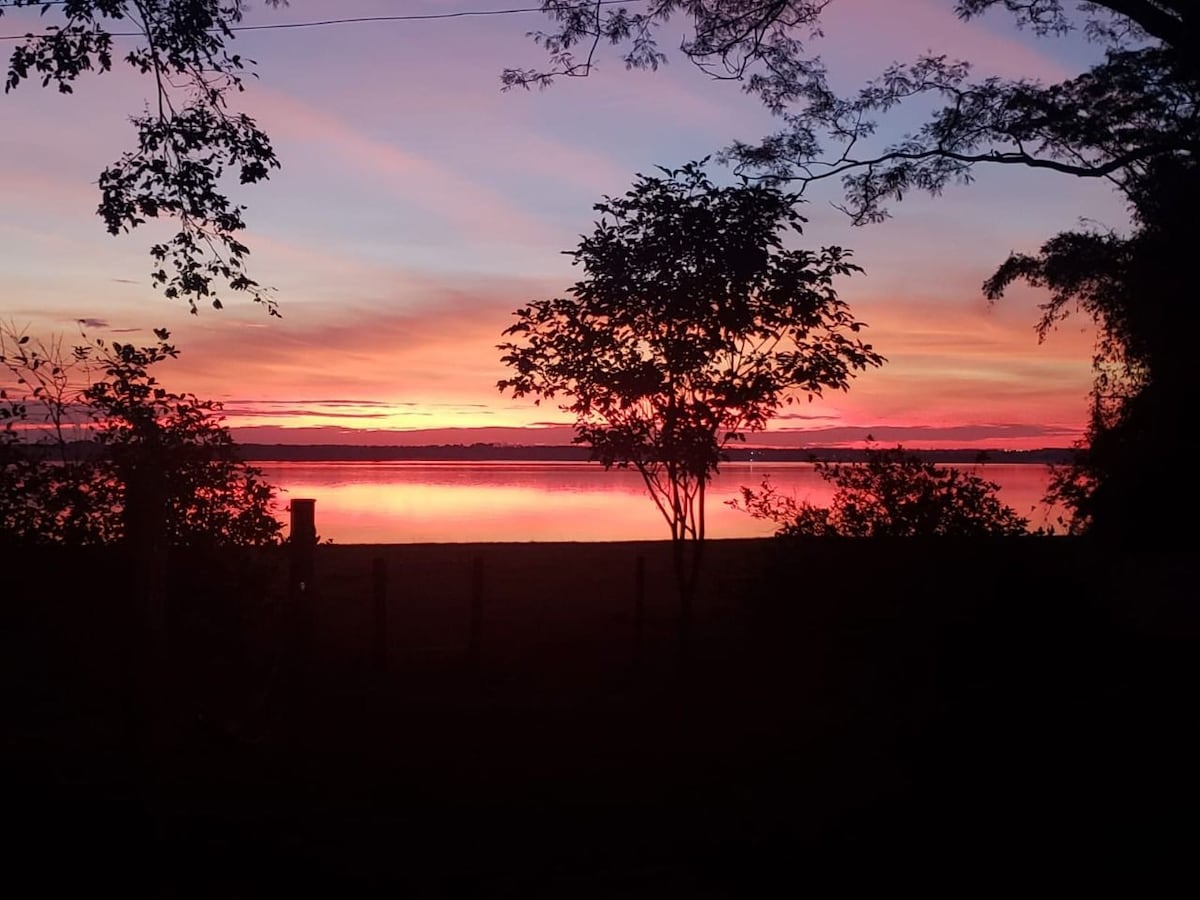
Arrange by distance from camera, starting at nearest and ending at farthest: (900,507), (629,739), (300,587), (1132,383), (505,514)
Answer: (629,739) → (300,587) → (900,507) → (1132,383) → (505,514)

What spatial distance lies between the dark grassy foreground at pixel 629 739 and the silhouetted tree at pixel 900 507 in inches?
25.2

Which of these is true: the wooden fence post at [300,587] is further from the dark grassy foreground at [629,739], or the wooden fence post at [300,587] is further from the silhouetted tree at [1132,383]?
the silhouetted tree at [1132,383]

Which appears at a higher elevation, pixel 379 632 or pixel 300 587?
pixel 300 587

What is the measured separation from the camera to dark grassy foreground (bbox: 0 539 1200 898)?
283 inches

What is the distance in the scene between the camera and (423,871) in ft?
23.1

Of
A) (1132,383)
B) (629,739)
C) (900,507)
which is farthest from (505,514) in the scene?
(629,739)

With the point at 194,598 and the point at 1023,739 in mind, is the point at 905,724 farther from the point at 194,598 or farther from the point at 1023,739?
the point at 194,598

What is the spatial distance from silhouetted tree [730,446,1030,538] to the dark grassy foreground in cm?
64

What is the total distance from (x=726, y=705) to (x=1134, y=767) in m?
3.85

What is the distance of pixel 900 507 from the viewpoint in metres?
15.6

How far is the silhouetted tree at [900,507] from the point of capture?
15250mm

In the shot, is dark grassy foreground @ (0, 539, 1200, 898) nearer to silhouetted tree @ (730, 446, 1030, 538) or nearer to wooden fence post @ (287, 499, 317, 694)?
wooden fence post @ (287, 499, 317, 694)

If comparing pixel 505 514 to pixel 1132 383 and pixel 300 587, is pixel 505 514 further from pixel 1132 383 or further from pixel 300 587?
pixel 300 587

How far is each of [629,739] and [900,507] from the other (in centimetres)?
624
